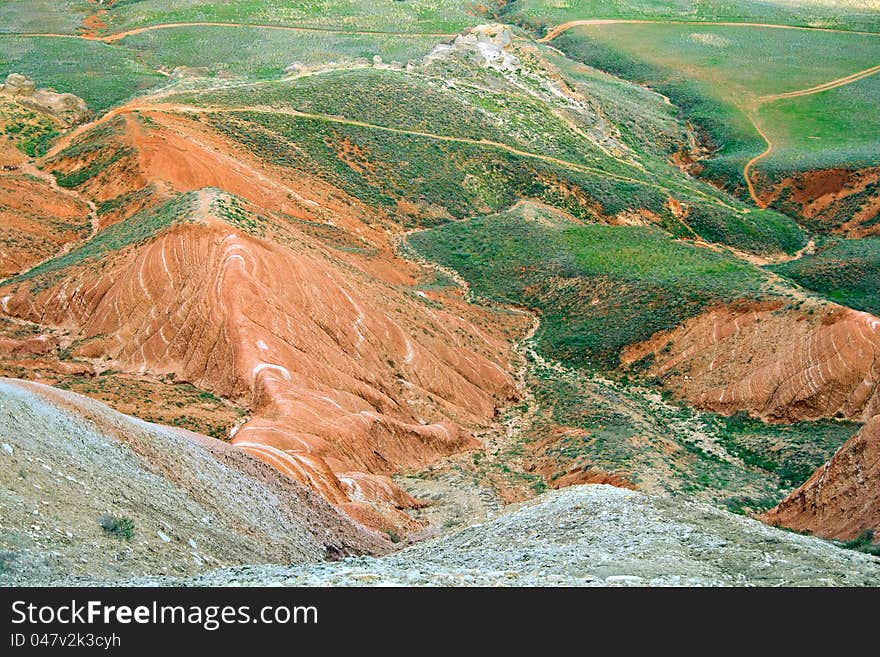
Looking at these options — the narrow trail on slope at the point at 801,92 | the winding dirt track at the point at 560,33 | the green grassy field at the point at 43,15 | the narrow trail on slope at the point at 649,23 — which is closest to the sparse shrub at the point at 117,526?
the winding dirt track at the point at 560,33

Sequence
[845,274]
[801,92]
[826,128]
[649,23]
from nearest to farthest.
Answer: [845,274], [826,128], [801,92], [649,23]

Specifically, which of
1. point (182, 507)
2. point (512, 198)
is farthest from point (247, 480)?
point (512, 198)

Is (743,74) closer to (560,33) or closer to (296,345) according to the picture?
(560,33)

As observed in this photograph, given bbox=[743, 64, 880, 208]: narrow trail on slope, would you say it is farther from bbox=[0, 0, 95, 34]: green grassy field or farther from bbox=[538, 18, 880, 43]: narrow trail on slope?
bbox=[0, 0, 95, 34]: green grassy field

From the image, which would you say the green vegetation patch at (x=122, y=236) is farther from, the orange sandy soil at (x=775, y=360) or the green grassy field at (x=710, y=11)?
the green grassy field at (x=710, y=11)

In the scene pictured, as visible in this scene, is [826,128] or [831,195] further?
[826,128]

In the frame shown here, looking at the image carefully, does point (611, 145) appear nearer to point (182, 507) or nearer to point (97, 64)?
point (97, 64)


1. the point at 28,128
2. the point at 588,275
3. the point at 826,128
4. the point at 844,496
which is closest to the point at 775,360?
the point at 588,275
